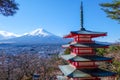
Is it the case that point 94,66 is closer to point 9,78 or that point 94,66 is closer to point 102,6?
point 102,6

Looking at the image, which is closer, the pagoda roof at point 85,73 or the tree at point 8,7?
the tree at point 8,7

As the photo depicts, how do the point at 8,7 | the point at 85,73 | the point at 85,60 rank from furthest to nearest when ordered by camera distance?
the point at 85,60 → the point at 85,73 → the point at 8,7

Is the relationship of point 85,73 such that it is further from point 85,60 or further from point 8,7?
point 8,7

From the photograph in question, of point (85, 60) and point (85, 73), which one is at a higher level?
point (85, 60)

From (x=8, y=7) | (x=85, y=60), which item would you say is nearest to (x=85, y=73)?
(x=85, y=60)

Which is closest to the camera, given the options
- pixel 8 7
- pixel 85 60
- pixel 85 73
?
pixel 8 7

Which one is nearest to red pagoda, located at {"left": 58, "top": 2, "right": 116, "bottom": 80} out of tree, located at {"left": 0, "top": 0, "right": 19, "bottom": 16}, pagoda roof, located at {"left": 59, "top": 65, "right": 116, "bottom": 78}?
pagoda roof, located at {"left": 59, "top": 65, "right": 116, "bottom": 78}

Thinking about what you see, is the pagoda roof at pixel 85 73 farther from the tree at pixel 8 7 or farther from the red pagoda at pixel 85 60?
the tree at pixel 8 7

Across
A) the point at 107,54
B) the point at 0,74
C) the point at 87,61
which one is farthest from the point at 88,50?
the point at 0,74

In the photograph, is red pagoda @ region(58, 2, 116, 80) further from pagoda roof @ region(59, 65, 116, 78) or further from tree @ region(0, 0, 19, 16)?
tree @ region(0, 0, 19, 16)

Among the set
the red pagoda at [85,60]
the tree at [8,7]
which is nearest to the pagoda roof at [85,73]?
the red pagoda at [85,60]

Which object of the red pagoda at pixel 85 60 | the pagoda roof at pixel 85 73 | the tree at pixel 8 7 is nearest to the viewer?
the tree at pixel 8 7

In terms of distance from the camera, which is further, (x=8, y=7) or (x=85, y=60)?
(x=85, y=60)

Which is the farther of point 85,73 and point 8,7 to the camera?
point 85,73
